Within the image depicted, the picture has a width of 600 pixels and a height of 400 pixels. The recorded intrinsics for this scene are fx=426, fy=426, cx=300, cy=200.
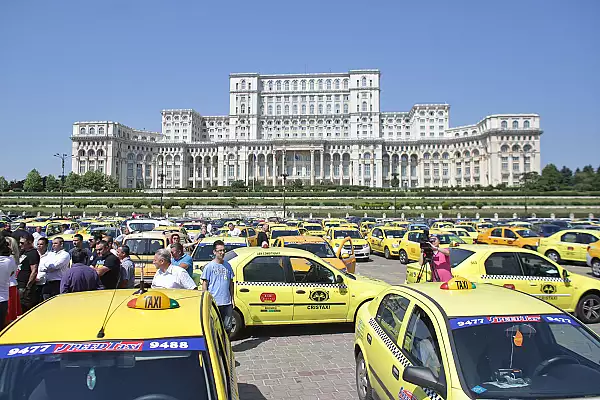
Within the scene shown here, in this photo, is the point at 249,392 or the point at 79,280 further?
the point at 79,280

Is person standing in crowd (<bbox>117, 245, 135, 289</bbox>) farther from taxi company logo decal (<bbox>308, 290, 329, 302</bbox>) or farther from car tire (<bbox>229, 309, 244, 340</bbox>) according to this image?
taxi company logo decal (<bbox>308, 290, 329, 302</bbox>)

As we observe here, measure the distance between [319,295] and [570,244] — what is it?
595 inches

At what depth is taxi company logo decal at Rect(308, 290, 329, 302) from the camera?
8.21 meters

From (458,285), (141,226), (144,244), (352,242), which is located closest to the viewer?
(458,285)

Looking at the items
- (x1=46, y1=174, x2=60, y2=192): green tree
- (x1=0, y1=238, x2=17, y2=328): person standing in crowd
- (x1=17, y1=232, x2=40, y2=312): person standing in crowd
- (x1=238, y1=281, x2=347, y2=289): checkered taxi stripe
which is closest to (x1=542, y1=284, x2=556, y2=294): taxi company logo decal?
(x1=238, y1=281, x2=347, y2=289): checkered taxi stripe

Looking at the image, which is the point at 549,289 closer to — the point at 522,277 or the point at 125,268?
the point at 522,277

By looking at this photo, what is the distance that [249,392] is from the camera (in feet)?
18.8

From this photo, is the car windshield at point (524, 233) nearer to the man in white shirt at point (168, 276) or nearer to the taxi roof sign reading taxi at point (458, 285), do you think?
the taxi roof sign reading taxi at point (458, 285)

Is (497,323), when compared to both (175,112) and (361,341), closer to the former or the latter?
(361,341)

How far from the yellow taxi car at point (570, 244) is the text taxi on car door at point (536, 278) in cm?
1011

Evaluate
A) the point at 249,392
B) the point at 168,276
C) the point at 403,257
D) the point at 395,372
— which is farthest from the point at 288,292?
the point at 403,257

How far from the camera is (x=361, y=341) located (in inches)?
211

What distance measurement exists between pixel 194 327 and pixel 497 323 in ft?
8.54

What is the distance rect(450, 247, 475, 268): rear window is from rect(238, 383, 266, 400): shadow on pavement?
5919mm
